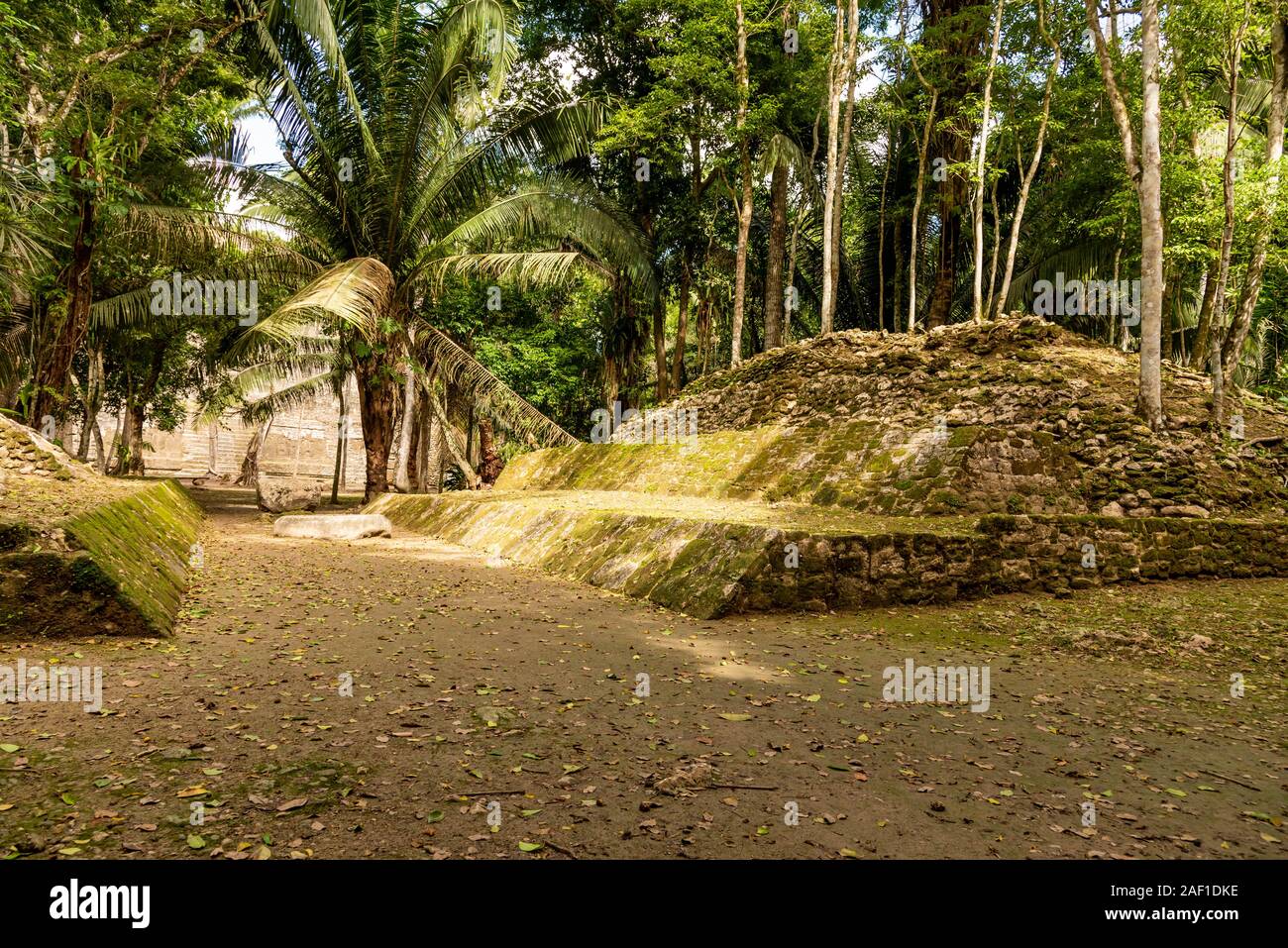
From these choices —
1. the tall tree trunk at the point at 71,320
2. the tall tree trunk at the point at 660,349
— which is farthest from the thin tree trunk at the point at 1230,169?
the tall tree trunk at the point at 71,320

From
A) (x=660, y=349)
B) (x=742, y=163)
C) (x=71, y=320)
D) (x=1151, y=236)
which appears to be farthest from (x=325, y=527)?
(x=1151, y=236)

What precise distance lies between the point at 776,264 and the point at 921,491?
10358 mm

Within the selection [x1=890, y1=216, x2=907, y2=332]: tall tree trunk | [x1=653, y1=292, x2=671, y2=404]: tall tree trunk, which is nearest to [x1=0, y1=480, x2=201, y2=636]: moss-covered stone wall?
[x1=653, y1=292, x2=671, y2=404]: tall tree trunk

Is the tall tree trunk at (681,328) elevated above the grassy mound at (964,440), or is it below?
above

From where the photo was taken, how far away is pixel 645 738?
3287 mm

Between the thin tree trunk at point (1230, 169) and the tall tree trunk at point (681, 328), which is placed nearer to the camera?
the thin tree trunk at point (1230, 169)

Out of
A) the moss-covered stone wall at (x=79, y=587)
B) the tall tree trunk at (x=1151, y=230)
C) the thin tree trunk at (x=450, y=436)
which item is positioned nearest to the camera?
the moss-covered stone wall at (x=79, y=587)

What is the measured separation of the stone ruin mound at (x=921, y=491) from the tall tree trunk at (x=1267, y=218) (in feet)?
2.73

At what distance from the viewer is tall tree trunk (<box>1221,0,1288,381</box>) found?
9969 millimetres

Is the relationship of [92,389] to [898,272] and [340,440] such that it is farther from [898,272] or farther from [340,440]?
[898,272]

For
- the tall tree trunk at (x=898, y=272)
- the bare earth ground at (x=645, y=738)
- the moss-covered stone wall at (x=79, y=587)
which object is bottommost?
the bare earth ground at (x=645, y=738)

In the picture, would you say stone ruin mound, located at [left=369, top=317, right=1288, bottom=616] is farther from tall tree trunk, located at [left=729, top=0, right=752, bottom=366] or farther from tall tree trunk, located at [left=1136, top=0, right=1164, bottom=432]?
tall tree trunk, located at [left=729, top=0, right=752, bottom=366]

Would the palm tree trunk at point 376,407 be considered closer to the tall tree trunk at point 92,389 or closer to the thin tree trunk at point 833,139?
the tall tree trunk at point 92,389

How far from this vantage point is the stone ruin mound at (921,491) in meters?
6.04
